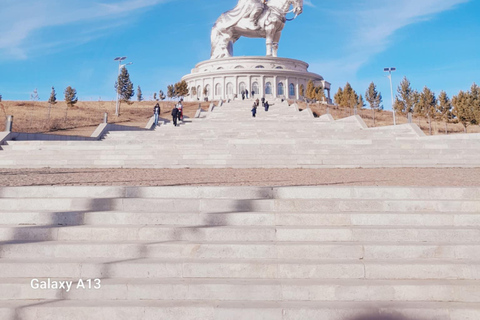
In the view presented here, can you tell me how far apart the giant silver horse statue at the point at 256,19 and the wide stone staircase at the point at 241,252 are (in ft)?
164

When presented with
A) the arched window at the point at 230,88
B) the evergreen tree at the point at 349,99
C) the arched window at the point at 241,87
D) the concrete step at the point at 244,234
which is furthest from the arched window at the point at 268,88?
the concrete step at the point at 244,234

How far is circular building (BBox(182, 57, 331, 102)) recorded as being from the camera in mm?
53062

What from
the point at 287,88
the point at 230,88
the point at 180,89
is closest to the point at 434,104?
the point at 287,88

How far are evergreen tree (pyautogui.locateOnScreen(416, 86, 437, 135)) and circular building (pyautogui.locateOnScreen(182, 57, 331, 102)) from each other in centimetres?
2178

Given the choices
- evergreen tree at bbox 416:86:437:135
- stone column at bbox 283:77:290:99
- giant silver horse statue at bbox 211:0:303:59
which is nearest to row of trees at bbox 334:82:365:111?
evergreen tree at bbox 416:86:437:135

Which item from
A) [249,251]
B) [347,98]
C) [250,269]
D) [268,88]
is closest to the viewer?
[250,269]

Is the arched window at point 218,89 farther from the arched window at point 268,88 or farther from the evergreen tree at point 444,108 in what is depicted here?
the evergreen tree at point 444,108

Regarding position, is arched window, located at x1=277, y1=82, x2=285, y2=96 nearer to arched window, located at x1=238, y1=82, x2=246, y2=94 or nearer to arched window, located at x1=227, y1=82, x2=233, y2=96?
arched window, located at x1=238, y1=82, x2=246, y2=94

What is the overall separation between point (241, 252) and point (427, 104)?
38008 mm

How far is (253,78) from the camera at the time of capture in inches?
2104

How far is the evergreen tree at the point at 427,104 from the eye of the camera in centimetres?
3450

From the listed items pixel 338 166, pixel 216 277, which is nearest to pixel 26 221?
pixel 216 277

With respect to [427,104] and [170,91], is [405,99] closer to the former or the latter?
[427,104]

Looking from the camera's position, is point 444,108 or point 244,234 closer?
point 244,234
